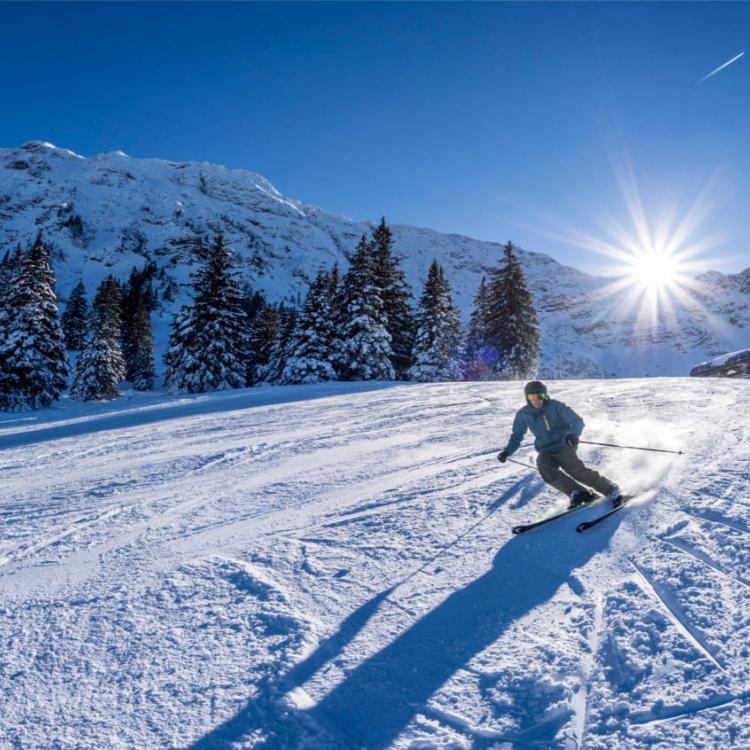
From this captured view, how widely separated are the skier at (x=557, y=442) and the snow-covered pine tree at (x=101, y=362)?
39119 millimetres

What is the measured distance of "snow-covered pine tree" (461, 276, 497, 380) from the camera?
32031mm

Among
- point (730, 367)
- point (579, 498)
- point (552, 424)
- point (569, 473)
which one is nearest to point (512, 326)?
point (730, 367)

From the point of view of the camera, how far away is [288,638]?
115 inches

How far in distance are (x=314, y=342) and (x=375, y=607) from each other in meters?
23.8

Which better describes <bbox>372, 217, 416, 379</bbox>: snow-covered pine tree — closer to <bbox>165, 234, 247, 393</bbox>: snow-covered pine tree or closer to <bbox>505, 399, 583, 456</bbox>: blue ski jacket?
<bbox>165, 234, 247, 393</bbox>: snow-covered pine tree

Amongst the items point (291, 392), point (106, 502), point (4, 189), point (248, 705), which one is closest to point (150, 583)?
point (248, 705)

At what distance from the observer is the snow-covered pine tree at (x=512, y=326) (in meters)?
30.4

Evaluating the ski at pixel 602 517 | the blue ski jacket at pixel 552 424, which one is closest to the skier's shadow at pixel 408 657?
the ski at pixel 602 517

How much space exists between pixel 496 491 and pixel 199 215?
211972 mm

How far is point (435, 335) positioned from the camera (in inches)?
1124

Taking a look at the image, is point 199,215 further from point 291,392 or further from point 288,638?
point 288,638

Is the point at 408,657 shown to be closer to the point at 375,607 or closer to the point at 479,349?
the point at 375,607

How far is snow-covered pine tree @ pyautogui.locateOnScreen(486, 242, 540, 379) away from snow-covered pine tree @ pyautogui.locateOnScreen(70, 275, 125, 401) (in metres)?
30.3

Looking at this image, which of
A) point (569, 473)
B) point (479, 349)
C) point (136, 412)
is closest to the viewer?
point (569, 473)
